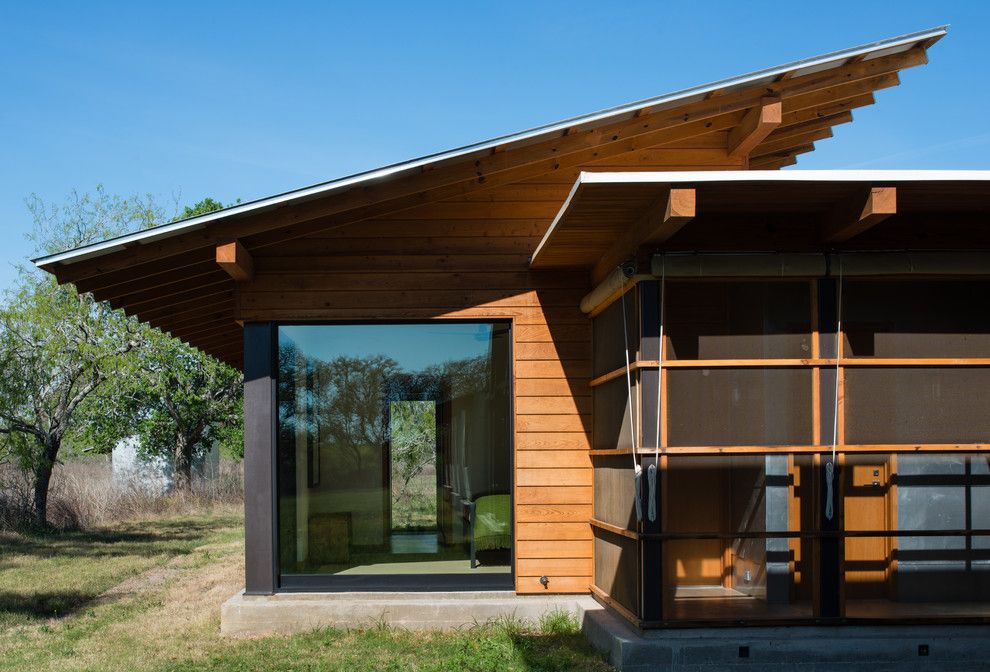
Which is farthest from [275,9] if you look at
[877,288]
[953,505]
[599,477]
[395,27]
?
[953,505]

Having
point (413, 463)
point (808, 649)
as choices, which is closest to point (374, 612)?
point (413, 463)

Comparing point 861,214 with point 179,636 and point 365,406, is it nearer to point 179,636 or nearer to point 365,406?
point 365,406

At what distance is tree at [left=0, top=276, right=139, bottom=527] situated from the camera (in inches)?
619

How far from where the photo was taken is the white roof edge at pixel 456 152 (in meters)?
6.14

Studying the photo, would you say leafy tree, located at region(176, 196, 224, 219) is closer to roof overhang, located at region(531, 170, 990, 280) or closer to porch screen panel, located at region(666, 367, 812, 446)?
roof overhang, located at region(531, 170, 990, 280)

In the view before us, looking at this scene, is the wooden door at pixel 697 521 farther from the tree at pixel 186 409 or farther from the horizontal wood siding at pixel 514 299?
the tree at pixel 186 409

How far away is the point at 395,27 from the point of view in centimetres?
1329

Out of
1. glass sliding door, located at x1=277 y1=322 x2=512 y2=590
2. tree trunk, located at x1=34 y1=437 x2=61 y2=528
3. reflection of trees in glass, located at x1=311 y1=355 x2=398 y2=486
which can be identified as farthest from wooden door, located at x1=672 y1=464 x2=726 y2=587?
tree trunk, located at x1=34 y1=437 x2=61 y2=528

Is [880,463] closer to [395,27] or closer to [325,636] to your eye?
[325,636]

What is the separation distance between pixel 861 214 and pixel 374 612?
13.3ft

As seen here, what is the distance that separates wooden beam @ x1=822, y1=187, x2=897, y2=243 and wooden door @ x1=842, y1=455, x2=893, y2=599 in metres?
1.23

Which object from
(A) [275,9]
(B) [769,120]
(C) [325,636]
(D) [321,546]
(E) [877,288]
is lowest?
(C) [325,636]

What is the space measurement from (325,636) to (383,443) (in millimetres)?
1383

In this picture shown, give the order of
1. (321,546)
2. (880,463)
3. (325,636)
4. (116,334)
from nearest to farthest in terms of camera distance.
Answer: (880,463)
(325,636)
(321,546)
(116,334)
